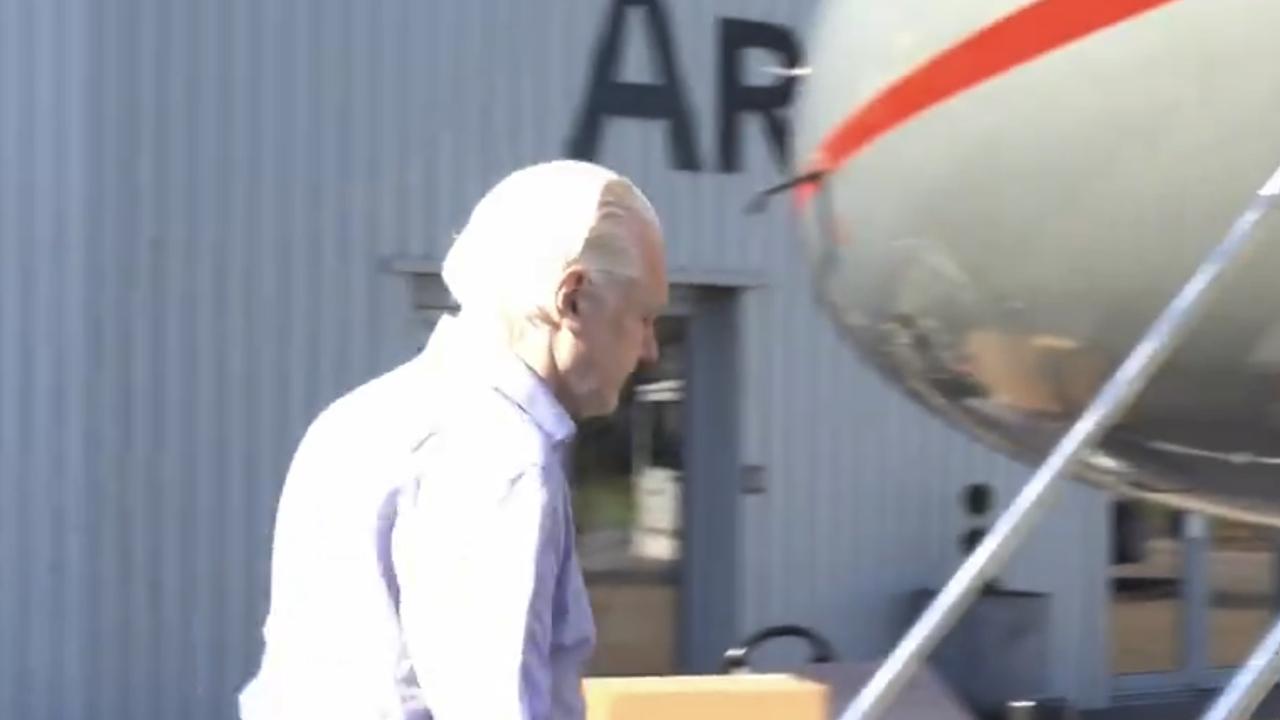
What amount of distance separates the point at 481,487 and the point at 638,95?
21.7 feet

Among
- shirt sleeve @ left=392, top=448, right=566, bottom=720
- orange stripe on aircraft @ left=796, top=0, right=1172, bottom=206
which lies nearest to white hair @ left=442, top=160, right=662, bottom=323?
shirt sleeve @ left=392, top=448, right=566, bottom=720

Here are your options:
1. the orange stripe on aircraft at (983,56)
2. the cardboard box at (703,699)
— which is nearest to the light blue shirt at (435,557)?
the orange stripe on aircraft at (983,56)

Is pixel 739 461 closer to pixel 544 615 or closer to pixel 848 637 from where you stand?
pixel 848 637

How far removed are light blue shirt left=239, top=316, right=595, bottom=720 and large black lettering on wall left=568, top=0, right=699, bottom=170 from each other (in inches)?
243

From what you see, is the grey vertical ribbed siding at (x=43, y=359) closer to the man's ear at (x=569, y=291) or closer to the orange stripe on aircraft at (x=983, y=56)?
the orange stripe on aircraft at (x=983, y=56)

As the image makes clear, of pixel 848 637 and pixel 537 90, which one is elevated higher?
pixel 537 90

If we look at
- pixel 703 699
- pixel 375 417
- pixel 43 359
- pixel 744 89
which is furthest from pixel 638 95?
pixel 375 417

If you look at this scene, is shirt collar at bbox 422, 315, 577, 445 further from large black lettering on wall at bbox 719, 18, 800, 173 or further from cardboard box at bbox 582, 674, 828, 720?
large black lettering on wall at bbox 719, 18, 800, 173

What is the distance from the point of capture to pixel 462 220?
791 cm

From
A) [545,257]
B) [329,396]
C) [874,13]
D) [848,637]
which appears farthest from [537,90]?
[545,257]

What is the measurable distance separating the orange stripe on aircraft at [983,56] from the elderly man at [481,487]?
1.14m

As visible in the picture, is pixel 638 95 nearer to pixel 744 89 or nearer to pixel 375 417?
pixel 744 89

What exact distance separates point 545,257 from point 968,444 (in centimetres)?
773

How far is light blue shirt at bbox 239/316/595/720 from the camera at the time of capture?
194 centimetres
